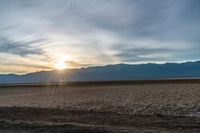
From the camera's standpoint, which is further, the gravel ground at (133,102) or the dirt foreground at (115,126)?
the gravel ground at (133,102)

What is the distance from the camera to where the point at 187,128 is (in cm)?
1271

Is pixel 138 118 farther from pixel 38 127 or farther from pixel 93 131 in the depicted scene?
pixel 38 127

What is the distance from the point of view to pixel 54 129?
45.1 ft

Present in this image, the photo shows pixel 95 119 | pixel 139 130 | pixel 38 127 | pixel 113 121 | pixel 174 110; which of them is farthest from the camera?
pixel 174 110

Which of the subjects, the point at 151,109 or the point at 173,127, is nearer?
the point at 173,127

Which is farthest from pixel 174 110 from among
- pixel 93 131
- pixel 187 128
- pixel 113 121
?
pixel 93 131

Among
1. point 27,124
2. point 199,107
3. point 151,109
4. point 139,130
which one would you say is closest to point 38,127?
point 27,124

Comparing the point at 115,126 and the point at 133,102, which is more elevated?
the point at 133,102

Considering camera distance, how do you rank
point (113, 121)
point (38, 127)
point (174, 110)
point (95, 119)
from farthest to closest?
point (174, 110) → point (95, 119) → point (113, 121) → point (38, 127)

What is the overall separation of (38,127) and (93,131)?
326 centimetres

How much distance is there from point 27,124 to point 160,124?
6.81 meters

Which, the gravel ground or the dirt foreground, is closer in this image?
the dirt foreground

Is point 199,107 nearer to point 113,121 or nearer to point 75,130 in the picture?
point 113,121

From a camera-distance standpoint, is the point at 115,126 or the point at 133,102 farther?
the point at 133,102
